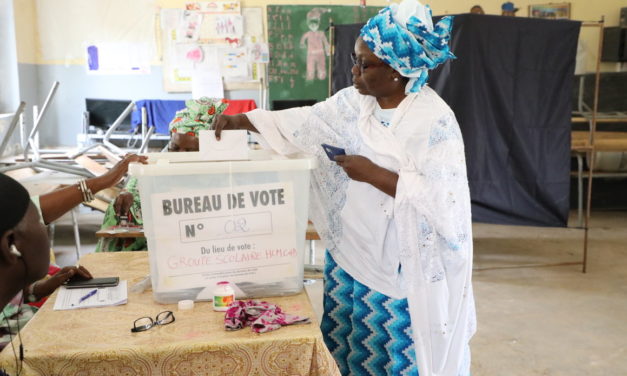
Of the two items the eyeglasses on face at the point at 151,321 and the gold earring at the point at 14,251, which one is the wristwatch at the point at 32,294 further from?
the gold earring at the point at 14,251

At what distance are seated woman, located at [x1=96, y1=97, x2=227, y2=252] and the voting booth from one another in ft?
2.77

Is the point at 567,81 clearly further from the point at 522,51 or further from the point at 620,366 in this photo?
the point at 620,366

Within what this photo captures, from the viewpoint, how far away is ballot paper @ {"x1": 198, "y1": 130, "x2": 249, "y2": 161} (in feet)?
4.92

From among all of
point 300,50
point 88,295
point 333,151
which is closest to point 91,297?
point 88,295

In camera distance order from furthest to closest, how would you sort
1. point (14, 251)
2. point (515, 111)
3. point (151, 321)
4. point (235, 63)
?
point (235, 63) → point (515, 111) → point (151, 321) → point (14, 251)

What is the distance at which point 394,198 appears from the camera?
1549 millimetres

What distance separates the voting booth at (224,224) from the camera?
4.25ft

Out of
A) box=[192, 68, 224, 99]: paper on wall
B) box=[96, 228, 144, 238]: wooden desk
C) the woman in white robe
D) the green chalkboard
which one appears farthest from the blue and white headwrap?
box=[192, 68, 224, 99]: paper on wall

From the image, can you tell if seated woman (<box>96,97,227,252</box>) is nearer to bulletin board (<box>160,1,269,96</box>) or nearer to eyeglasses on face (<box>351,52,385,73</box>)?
eyeglasses on face (<box>351,52,385,73</box>)

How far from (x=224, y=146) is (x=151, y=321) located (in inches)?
18.2

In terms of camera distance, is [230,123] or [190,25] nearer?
[230,123]

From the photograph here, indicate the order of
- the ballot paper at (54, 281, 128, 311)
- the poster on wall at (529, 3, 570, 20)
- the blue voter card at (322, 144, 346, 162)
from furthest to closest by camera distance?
the poster on wall at (529, 3, 570, 20)
the blue voter card at (322, 144, 346, 162)
the ballot paper at (54, 281, 128, 311)

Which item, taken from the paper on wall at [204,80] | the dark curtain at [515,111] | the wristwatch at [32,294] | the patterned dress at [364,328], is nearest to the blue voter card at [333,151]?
the patterned dress at [364,328]

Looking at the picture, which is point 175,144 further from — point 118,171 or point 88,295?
point 88,295
